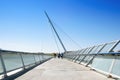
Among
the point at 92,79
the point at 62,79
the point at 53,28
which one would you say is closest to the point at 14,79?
the point at 62,79

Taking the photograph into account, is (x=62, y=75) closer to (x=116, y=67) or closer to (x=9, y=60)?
(x=116, y=67)

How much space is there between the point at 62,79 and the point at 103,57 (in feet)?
12.6

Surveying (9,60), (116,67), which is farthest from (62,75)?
(9,60)

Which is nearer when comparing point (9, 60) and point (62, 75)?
point (62, 75)

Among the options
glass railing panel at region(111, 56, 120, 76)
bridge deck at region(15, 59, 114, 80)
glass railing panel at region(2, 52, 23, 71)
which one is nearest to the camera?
glass railing panel at region(111, 56, 120, 76)

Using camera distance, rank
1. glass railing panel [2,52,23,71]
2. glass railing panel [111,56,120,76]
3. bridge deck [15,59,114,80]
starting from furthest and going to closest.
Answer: glass railing panel [2,52,23,71], bridge deck [15,59,114,80], glass railing panel [111,56,120,76]

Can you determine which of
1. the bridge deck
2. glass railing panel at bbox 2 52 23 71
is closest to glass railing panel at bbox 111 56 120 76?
the bridge deck

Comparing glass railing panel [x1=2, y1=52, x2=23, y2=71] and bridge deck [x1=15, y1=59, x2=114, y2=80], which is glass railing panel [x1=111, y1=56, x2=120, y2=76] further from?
glass railing panel [x1=2, y1=52, x2=23, y2=71]

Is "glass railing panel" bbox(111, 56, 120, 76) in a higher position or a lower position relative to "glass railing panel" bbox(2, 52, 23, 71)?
lower

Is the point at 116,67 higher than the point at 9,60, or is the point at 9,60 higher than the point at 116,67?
the point at 9,60

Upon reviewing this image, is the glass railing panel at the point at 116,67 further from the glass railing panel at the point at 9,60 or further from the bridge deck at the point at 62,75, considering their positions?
the glass railing panel at the point at 9,60

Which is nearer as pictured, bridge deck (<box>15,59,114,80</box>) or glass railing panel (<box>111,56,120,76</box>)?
glass railing panel (<box>111,56,120,76</box>)

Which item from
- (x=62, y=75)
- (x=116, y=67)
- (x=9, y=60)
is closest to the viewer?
(x=116, y=67)

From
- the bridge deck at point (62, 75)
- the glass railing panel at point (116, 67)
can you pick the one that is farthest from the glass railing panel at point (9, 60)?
the glass railing panel at point (116, 67)
